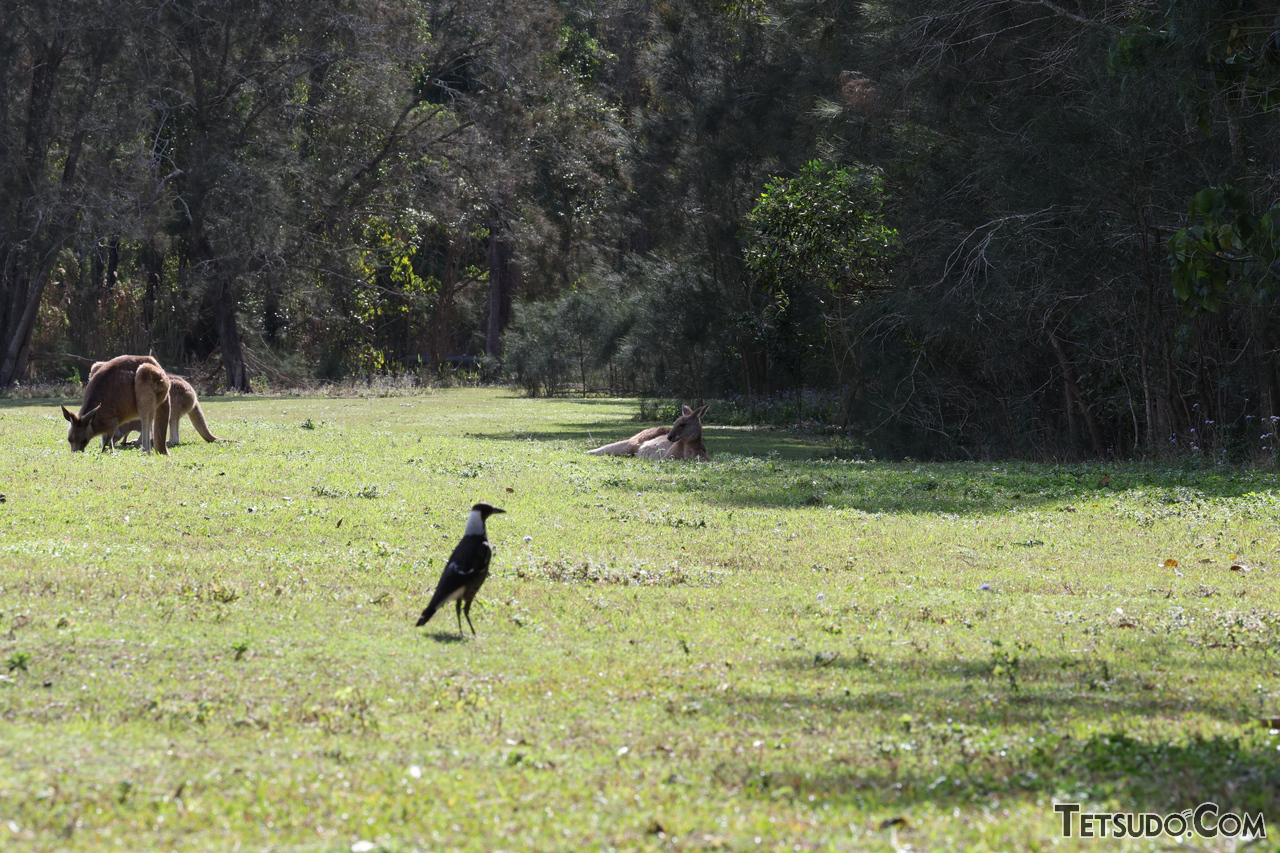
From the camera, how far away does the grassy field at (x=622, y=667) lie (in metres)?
4.37

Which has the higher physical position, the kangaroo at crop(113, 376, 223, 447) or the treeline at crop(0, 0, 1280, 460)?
the treeline at crop(0, 0, 1280, 460)

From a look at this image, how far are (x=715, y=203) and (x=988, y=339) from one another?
11.2 m

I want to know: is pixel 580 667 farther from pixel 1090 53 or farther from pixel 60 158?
pixel 60 158

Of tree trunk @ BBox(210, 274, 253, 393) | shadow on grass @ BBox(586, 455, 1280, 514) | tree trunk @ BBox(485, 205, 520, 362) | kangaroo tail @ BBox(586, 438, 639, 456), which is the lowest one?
shadow on grass @ BBox(586, 455, 1280, 514)

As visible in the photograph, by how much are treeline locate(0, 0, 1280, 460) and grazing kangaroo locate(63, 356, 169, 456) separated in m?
10.1

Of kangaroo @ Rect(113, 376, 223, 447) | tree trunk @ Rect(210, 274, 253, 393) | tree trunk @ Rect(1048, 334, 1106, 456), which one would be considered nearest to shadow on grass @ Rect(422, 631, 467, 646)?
kangaroo @ Rect(113, 376, 223, 447)

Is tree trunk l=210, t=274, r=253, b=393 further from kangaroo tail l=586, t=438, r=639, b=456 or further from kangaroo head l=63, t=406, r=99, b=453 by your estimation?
kangaroo head l=63, t=406, r=99, b=453

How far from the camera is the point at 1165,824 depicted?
4.21m

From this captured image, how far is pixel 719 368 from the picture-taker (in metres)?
33.6

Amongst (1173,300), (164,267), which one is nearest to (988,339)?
(1173,300)

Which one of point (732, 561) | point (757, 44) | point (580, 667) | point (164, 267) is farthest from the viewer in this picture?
point (164, 267)

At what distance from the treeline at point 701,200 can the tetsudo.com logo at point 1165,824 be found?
14.2 ft

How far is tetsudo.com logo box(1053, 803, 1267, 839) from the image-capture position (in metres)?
4.14

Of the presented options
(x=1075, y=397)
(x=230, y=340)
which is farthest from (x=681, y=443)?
(x=230, y=340)
